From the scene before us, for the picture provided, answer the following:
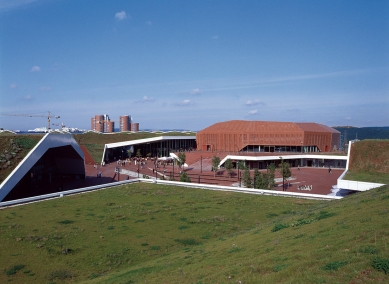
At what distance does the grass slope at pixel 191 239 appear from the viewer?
569 centimetres

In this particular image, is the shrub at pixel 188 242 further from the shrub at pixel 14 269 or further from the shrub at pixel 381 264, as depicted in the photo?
the shrub at pixel 381 264

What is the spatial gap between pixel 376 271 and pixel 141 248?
843 cm

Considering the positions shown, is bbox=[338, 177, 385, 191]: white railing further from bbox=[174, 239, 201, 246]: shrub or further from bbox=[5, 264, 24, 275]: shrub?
bbox=[5, 264, 24, 275]: shrub

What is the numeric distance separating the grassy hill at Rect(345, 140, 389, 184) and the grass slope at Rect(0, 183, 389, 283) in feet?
33.2

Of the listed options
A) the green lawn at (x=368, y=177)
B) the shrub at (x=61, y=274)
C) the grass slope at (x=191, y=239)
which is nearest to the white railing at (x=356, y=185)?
the green lawn at (x=368, y=177)

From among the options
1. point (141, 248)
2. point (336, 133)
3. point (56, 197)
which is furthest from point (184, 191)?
point (336, 133)

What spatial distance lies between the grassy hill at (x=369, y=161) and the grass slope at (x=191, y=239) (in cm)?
1012

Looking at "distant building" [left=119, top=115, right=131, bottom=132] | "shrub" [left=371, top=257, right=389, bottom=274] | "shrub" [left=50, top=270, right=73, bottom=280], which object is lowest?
"shrub" [left=50, top=270, right=73, bottom=280]

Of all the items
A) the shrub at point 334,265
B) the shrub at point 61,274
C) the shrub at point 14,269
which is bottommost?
the shrub at point 61,274

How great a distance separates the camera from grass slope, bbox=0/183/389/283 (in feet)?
18.7

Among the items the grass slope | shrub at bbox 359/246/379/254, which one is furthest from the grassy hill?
shrub at bbox 359/246/379/254

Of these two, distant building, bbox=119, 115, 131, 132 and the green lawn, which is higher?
distant building, bbox=119, 115, 131, 132

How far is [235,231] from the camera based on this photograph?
13.9m

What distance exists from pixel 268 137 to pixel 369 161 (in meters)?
23.3
